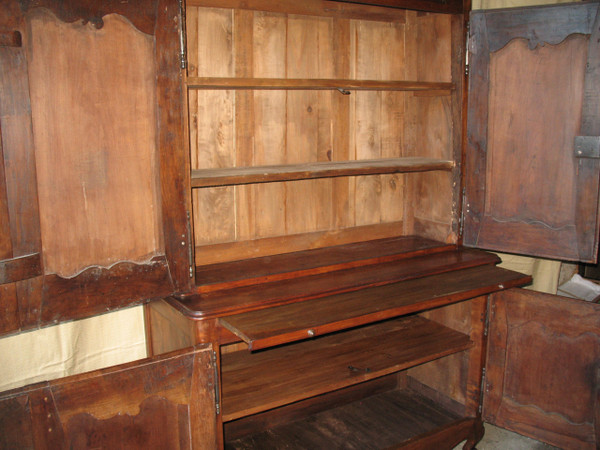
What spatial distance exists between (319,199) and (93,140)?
110 centimetres

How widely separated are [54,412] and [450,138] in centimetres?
181

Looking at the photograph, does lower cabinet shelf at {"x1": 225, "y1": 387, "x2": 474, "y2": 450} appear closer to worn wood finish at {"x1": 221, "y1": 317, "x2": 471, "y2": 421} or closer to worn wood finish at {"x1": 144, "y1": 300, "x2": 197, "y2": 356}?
worn wood finish at {"x1": 221, "y1": 317, "x2": 471, "y2": 421}

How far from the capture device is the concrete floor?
2.55 metres

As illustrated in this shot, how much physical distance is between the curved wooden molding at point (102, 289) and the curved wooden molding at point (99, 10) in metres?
0.68

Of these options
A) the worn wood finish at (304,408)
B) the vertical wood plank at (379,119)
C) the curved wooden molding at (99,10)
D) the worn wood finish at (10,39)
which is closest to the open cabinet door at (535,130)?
the vertical wood plank at (379,119)

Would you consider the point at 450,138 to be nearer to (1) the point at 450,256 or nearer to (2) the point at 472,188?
(2) the point at 472,188

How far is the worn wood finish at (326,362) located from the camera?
6.46 feet

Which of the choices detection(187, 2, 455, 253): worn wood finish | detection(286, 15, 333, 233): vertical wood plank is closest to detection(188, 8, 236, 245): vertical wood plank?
detection(187, 2, 455, 253): worn wood finish

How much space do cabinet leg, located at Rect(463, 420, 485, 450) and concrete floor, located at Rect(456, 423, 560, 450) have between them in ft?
0.33

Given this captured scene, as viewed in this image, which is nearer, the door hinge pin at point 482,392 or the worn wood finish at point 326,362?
the worn wood finish at point 326,362

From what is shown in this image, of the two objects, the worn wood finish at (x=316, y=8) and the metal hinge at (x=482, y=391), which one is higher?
the worn wood finish at (x=316, y=8)

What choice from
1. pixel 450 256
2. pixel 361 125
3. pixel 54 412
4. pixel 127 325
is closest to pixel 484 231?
pixel 450 256

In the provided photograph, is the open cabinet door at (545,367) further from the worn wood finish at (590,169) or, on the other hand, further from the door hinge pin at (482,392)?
the worn wood finish at (590,169)

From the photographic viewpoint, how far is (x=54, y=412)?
1.50 m
